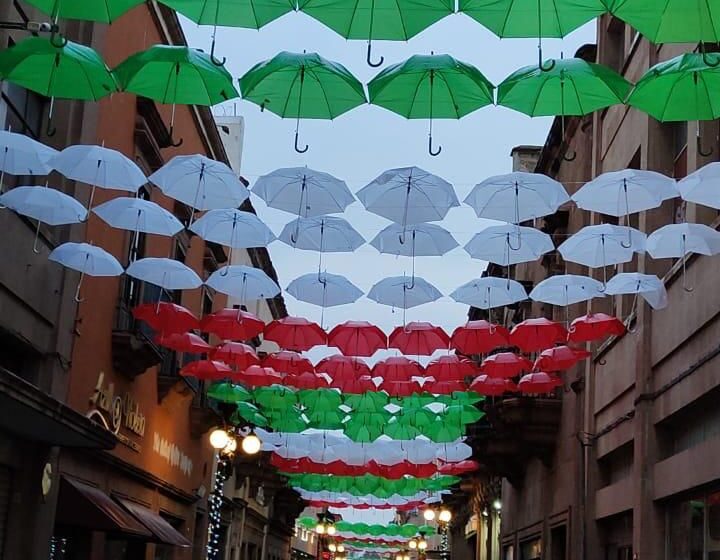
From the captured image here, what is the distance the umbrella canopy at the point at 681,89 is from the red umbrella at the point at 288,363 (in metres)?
12.4

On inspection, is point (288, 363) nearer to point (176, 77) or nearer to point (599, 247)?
point (599, 247)

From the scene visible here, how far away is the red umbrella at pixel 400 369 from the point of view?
74.6ft

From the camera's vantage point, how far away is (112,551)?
2153 centimetres

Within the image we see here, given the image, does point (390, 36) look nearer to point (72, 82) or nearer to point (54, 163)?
point (72, 82)

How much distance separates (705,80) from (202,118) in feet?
60.3

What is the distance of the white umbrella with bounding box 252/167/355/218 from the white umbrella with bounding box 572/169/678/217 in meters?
3.50

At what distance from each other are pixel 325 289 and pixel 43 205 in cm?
666

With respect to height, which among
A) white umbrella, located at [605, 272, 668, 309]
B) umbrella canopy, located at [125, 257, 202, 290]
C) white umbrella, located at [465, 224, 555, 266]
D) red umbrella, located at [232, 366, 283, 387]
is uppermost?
white umbrella, located at [465, 224, 555, 266]

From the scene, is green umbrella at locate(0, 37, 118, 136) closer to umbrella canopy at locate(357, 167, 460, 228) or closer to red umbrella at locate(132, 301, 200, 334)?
umbrella canopy at locate(357, 167, 460, 228)

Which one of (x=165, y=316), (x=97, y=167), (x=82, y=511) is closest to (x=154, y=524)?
(x=82, y=511)

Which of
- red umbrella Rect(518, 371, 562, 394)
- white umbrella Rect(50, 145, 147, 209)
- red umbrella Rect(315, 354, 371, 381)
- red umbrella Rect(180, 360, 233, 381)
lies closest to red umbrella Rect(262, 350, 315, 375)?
red umbrella Rect(315, 354, 371, 381)

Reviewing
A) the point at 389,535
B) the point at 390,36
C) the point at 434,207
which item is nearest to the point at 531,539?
the point at 434,207

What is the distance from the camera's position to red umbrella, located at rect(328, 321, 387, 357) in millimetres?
20609

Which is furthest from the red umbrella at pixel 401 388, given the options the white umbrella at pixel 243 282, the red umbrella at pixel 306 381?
the white umbrella at pixel 243 282
